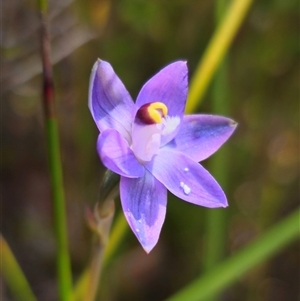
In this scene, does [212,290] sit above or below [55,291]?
above

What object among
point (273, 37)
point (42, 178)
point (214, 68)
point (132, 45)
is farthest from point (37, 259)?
point (273, 37)

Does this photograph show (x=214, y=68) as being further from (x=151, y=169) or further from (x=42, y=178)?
(x=42, y=178)

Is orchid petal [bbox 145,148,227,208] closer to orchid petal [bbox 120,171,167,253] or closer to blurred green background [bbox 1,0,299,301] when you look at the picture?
orchid petal [bbox 120,171,167,253]

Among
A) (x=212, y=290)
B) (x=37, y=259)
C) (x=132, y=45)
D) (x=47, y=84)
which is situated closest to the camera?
(x=47, y=84)

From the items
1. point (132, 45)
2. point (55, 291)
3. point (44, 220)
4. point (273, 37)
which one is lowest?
point (55, 291)

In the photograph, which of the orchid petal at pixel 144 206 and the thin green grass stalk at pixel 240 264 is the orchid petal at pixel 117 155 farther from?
the thin green grass stalk at pixel 240 264

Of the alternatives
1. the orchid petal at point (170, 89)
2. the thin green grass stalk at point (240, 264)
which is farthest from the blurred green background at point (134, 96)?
the orchid petal at point (170, 89)

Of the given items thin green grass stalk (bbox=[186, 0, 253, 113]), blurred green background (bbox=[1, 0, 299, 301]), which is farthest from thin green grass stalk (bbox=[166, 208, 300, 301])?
blurred green background (bbox=[1, 0, 299, 301])
